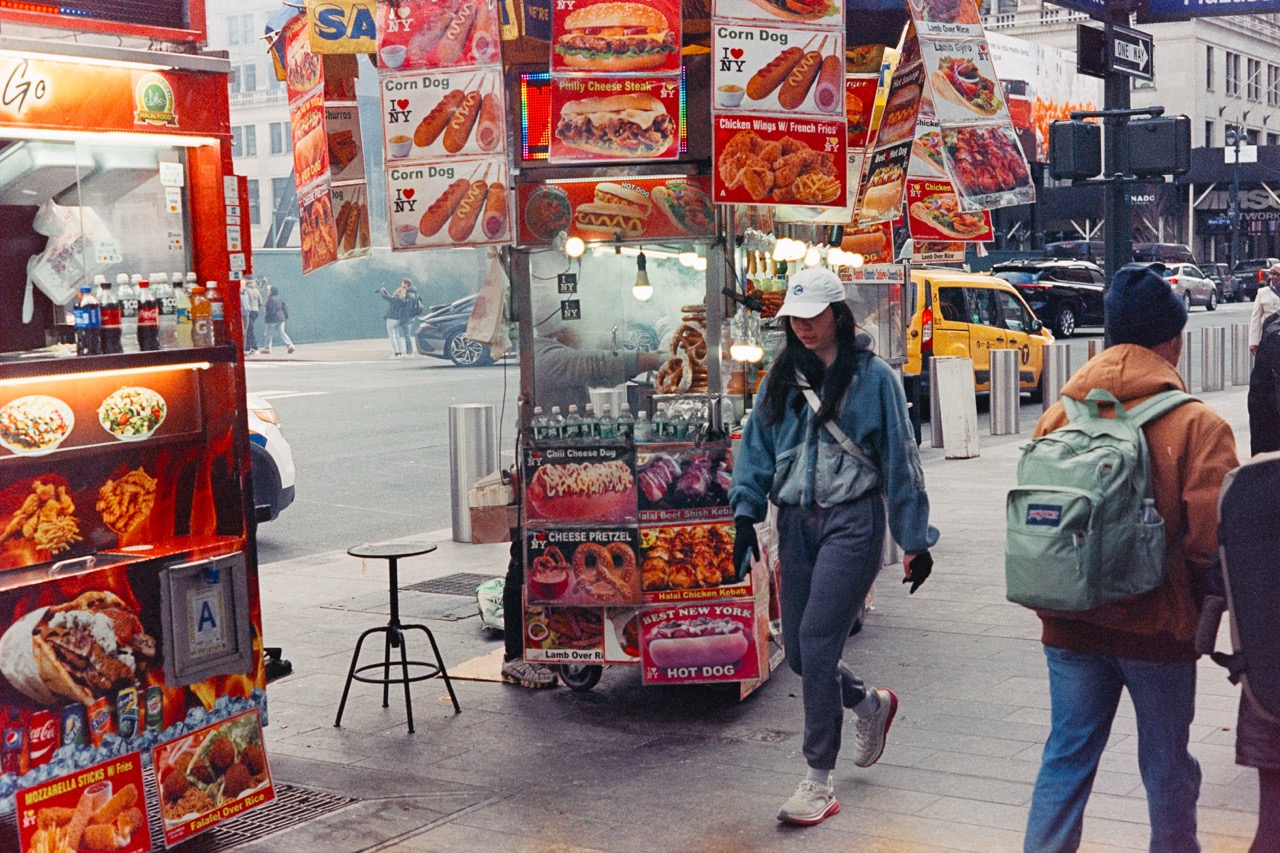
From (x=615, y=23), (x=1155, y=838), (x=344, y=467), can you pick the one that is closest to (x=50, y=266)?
(x=615, y=23)

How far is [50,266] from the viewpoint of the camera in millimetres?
5051

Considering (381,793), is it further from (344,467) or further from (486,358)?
(486,358)

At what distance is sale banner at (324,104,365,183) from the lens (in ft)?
24.1

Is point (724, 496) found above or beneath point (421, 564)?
above

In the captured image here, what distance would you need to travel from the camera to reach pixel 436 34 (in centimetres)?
659

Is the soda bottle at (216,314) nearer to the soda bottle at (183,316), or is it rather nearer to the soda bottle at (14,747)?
the soda bottle at (183,316)

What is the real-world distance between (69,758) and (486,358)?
24612 mm

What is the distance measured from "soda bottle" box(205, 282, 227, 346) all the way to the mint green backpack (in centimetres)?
290

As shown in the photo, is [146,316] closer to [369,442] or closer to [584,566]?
[584,566]

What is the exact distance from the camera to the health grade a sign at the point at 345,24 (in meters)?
7.03

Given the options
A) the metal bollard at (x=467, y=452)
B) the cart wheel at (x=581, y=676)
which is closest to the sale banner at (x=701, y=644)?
the cart wheel at (x=581, y=676)

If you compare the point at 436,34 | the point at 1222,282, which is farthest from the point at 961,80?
the point at 1222,282

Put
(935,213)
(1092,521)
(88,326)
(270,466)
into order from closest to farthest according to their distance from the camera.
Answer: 1. (1092,521)
2. (88,326)
3. (935,213)
4. (270,466)

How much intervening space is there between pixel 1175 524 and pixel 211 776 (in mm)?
3288
